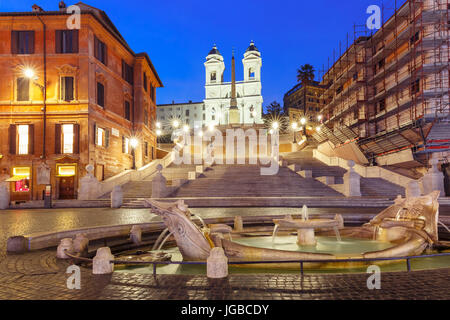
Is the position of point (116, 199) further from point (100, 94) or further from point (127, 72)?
point (127, 72)

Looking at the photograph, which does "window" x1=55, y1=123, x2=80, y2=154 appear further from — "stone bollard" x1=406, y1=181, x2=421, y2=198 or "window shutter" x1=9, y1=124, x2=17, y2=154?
"stone bollard" x1=406, y1=181, x2=421, y2=198

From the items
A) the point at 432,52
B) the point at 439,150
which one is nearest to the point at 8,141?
the point at 439,150

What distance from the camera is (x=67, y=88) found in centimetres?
2695

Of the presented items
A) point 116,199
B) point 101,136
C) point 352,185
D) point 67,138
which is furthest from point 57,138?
point 352,185

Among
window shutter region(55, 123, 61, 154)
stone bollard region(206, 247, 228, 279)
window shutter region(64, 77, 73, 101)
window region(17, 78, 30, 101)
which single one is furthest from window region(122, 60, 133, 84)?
stone bollard region(206, 247, 228, 279)

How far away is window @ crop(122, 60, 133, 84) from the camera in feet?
112

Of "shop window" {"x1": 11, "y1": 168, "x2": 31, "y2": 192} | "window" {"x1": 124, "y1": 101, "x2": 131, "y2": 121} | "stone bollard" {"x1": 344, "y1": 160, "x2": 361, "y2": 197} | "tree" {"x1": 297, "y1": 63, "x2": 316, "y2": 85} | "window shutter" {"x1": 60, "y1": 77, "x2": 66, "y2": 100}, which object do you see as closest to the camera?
"stone bollard" {"x1": 344, "y1": 160, "x2": 361, "y2": 197}

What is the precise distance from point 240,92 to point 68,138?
84.8 metres

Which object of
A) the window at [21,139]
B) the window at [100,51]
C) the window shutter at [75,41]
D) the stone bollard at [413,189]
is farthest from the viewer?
the window at [100,51]

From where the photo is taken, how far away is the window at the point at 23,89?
26656 millimetres

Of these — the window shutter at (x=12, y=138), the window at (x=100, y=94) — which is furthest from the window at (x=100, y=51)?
the window shutter at (x=12, y=138)

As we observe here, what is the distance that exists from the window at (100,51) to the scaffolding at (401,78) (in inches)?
1071

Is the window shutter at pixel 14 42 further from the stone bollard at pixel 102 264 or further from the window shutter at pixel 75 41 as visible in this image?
the stone bollard at pixel 102 264

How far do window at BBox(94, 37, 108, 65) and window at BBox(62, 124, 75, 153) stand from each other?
6.85 metres
